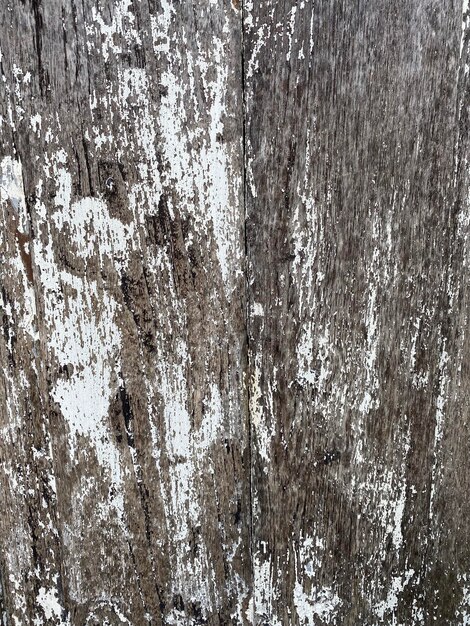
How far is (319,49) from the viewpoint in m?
0.57

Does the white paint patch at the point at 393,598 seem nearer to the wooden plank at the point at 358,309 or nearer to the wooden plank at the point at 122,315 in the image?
the wooden plank at the point at 358,309

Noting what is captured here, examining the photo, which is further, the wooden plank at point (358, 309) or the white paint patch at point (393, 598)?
the white paint patch at point (393, 598)

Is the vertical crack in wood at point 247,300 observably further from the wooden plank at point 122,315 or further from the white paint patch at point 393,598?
the white paint patch at point 393,598

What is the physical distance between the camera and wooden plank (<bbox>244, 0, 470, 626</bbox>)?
0.57 m

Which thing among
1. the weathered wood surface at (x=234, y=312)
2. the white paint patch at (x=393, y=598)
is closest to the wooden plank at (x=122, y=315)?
the weathered wood surface at (x=234, y=312)

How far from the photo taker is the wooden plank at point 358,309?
1.88 ft

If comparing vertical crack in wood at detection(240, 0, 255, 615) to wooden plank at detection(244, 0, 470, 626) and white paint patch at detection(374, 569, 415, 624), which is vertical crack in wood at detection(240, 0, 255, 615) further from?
white paint patch at detection(374, 569, 415, 624)

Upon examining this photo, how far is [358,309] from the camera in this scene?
63 cm

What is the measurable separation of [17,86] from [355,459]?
59cm

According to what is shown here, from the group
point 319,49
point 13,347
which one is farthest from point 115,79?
point 13,347

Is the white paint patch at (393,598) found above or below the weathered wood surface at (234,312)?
below

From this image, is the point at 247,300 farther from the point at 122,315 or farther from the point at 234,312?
the point at 122,315

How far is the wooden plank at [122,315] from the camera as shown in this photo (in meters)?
0.56

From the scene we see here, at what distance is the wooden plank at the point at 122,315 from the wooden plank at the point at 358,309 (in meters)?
0.04
